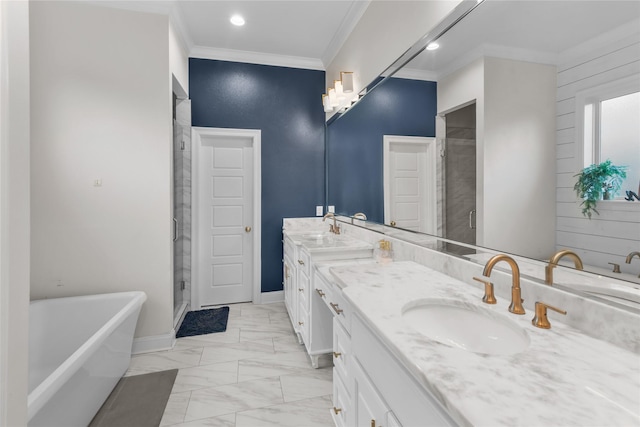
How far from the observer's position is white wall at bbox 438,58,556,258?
1.00 metres

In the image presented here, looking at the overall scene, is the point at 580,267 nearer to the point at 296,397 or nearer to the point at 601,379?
the point at 601,379

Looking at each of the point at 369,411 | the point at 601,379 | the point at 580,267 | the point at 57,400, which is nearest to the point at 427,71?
the point at 580,267

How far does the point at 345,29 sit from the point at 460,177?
7.22 feet

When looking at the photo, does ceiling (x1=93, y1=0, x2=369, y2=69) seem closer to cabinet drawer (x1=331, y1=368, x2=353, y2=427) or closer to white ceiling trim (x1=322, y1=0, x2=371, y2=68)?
white ceiling trim (x1=322, y1=0, x2=371, y2=68)

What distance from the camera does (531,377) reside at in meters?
0.64

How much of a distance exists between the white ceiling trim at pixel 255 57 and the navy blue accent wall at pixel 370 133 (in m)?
0.82

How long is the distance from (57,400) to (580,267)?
2.17m

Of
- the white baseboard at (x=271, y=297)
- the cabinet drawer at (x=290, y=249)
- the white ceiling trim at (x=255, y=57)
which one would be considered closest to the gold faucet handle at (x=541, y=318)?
the cabinet drawer at (x=290, y=249)

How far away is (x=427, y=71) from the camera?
5.51 feet

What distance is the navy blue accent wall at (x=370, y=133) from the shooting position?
178 centimetres

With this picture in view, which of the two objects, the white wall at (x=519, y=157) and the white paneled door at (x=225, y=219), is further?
the white paneled door at (x=225, y=219)

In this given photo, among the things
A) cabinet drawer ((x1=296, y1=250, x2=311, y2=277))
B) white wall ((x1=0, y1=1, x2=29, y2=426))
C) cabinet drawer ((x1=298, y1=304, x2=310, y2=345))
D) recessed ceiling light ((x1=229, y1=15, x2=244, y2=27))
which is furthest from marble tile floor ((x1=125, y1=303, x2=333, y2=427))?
recessed ceiling light ((x1=229, y1=15, x2=244, y2=27))

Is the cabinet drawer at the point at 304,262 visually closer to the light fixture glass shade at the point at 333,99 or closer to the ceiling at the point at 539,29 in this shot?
the ceiling at the point at 539,29

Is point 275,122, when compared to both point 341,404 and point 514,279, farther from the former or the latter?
point 514,279
